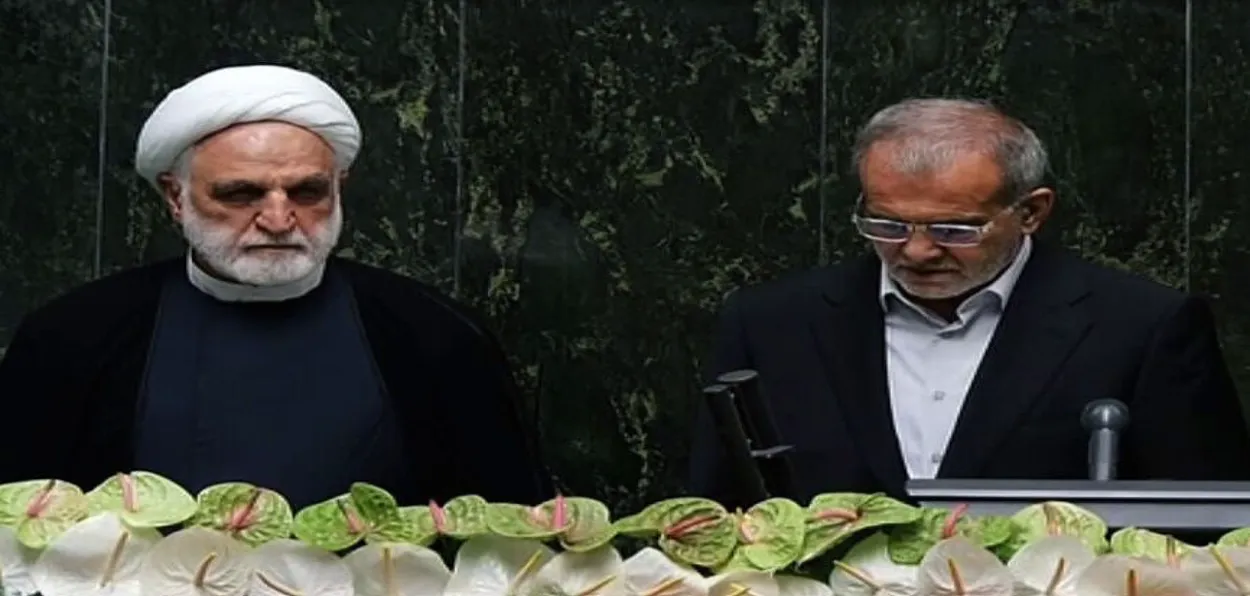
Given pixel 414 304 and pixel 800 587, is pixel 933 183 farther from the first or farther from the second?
pixel 800 587

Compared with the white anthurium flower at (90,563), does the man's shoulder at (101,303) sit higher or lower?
lower

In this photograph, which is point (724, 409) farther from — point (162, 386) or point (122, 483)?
point (162, 386)

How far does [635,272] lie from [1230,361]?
1434 mm

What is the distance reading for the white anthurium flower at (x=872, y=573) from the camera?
3.84 meters

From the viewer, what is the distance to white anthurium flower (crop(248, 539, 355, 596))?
3.86 meters

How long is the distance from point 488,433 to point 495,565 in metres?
1.85

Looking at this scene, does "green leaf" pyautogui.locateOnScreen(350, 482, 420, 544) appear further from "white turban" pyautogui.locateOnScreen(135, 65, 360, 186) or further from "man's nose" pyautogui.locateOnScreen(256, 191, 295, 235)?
"white turban" pyautogui.locateOnScreen(135, 65, 360, 186)

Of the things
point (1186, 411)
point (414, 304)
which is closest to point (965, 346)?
point (1186, 411)

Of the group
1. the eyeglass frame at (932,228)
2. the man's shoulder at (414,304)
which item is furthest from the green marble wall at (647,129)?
the eyeglass frame at (932,228)

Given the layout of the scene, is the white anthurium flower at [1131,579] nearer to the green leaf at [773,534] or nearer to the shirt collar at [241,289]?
the green leaf at [773,534]

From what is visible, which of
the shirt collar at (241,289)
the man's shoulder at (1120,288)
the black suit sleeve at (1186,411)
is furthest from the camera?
the shirt collar at (241,289)

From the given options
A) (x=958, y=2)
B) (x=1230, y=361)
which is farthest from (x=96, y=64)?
(x=1230, y=361)

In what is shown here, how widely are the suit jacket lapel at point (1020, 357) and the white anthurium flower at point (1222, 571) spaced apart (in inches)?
61.7

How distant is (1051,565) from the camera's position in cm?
383
